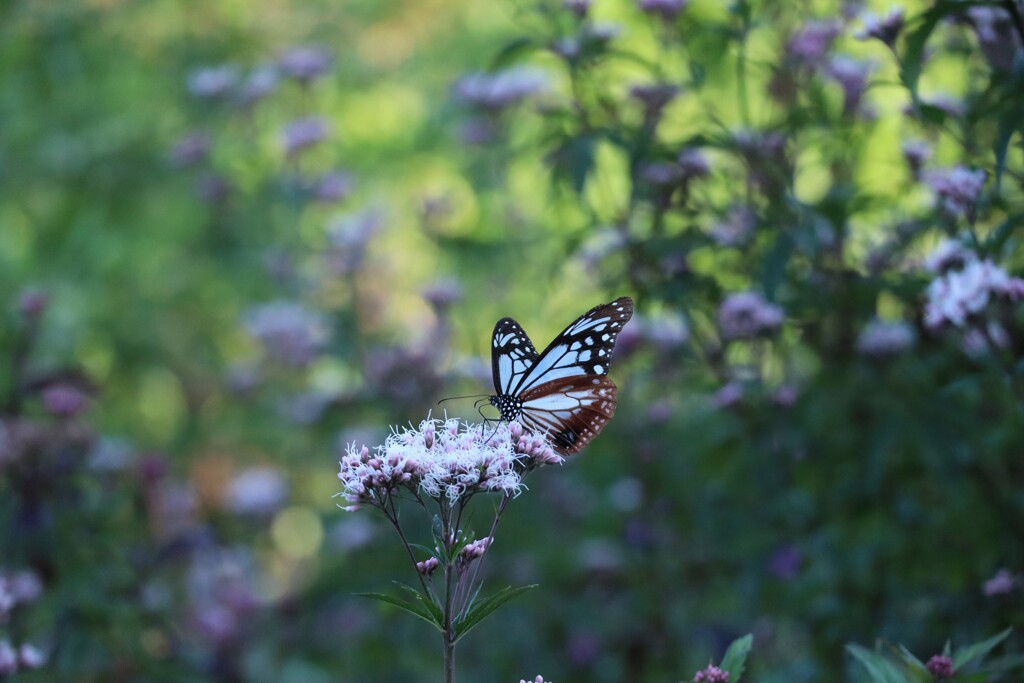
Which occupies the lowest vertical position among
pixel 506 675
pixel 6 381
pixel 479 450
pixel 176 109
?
pixel 479 450

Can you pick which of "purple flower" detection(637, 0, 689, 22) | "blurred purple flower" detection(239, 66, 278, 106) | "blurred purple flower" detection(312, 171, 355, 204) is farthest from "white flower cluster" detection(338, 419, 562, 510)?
"blurred purple flower" detection(239, 66, 278, 106)

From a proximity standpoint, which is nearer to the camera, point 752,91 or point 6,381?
point 6,381

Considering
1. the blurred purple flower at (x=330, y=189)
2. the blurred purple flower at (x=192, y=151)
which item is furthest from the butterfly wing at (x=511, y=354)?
the blurred purple flower at (x=192, y=151)

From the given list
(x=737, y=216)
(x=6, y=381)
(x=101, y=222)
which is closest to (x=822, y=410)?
(x=737, y=216)

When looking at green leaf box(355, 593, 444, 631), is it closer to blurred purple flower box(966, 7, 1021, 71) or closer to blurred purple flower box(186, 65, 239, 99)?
blurred purple flower box(966, 7, 1021, 71)

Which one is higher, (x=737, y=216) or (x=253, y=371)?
(x=253, y=371)

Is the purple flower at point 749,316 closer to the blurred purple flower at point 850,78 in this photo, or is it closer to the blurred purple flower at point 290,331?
the blurred purple flower at point 850,78

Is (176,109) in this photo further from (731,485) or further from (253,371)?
(731,485)
